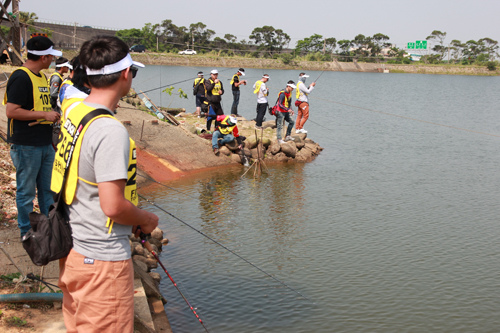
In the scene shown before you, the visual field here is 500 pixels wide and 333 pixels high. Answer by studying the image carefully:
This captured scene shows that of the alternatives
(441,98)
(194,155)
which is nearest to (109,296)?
(194,155)

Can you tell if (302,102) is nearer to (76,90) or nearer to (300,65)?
(76,90)

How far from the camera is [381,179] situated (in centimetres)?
1255

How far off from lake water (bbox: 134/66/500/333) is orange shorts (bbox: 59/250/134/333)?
122 inches

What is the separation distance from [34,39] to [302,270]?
442cm

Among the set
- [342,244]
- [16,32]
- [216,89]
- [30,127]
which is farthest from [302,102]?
[30,127]

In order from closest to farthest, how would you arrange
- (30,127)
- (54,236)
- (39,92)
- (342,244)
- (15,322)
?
(54,236) → (15,322) → (30,127) → (39,92) → (342,244)

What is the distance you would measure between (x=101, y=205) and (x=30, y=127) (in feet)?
9.00

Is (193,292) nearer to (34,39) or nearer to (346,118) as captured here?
(34,39)

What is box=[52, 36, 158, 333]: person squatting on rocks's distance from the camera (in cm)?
256

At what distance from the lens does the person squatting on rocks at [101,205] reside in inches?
101

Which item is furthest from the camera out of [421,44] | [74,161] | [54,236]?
[421,44]

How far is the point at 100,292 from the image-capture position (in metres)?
2.66

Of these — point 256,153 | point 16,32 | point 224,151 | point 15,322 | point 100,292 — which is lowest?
point 256,153

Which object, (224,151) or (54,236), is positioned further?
(224,151)
